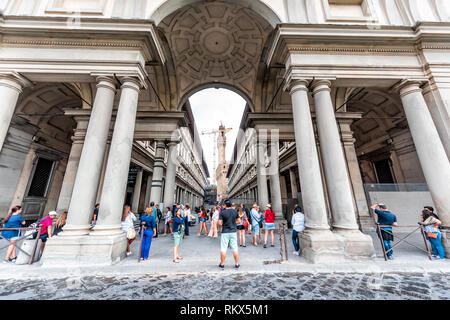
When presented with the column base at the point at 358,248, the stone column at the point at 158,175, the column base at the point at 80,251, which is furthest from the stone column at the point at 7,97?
the column base at the point at 358,248

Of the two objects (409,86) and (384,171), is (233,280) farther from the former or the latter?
(384,171)

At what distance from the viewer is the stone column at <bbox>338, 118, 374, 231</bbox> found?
993cm

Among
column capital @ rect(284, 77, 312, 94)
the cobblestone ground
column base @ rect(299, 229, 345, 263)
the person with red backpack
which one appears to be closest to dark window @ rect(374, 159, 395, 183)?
column capital @ rect(284, 77, 312, 94)

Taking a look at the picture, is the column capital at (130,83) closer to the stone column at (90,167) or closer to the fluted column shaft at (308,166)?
the stone column at (90,167)

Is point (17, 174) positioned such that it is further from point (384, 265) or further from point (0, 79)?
point (384, 265)

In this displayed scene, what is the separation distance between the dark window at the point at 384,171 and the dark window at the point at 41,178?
26.1 meters

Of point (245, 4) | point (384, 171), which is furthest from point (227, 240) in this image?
point (384, 171)

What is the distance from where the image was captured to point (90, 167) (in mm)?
5383

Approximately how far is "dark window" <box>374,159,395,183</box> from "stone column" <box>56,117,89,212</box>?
21.1 meters

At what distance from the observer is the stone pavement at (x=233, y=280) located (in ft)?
9.97

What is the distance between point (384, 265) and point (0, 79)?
1299 cm
